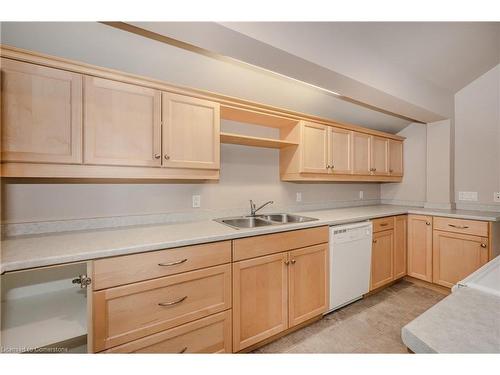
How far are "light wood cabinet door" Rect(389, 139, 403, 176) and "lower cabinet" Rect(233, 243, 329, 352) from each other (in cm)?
205

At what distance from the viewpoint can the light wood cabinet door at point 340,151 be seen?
259 centimetres

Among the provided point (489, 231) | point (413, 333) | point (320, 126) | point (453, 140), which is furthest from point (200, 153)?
point (453, 140)

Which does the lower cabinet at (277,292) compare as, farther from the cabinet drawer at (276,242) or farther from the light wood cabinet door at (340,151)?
the light wood cabinet door at (340,151)

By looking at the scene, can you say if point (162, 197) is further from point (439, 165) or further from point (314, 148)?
point (439, 165)

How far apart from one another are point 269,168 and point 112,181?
1.56 m

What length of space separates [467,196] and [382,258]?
5.00ft

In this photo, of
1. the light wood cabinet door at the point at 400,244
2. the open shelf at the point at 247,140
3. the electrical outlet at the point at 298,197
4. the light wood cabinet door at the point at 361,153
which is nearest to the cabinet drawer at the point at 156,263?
the open shelf at the point at 247,140

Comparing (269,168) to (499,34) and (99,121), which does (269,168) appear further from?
(499,34)

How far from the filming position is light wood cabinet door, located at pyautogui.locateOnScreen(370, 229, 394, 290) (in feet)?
8.11

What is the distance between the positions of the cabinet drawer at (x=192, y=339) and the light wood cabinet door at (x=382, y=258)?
1.78 metres

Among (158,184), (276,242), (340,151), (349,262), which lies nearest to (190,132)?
(158,184)

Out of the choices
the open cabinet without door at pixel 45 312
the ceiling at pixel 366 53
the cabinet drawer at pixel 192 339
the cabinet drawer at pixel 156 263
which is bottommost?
the cabinet drawer at pixel 192 339

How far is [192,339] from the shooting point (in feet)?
4.60

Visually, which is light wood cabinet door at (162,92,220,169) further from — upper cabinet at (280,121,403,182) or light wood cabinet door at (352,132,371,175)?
light wood cabinet door at (352,132,371,175)
